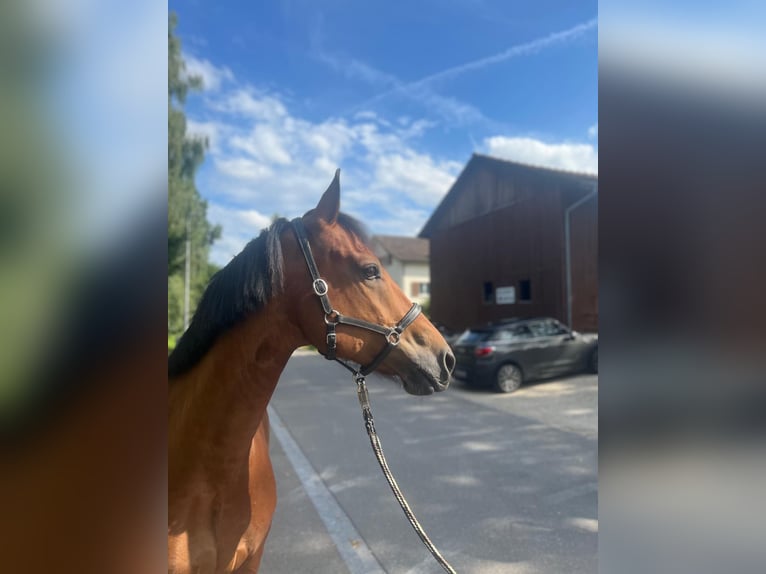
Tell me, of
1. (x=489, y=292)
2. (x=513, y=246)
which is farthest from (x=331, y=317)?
(x=489, y=292)

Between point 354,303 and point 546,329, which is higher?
point 354,303

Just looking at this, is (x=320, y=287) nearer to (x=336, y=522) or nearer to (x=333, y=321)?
(x=333, y=321)

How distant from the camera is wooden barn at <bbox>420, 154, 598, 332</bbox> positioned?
42.9 feet

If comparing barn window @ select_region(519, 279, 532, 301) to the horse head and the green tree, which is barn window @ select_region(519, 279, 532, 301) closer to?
the green tree

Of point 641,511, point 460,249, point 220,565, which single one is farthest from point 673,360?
point 460,249

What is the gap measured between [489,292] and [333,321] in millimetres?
16549

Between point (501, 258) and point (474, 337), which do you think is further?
point (501, 258)

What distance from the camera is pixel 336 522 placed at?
3.35m

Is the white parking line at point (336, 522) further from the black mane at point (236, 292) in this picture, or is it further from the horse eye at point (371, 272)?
the horse eye at point (371, 272)

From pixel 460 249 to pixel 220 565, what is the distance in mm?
17957

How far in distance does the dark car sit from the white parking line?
16.2 feet

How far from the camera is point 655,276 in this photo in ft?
2.98

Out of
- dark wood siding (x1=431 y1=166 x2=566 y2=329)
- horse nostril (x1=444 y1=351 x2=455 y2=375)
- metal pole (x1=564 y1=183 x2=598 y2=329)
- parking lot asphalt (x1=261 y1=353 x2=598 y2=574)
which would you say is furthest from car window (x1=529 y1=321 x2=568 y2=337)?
horse nostril (x1=444 y1=351 x2=455 y2=375)

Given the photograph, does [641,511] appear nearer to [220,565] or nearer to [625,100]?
[625,100]
